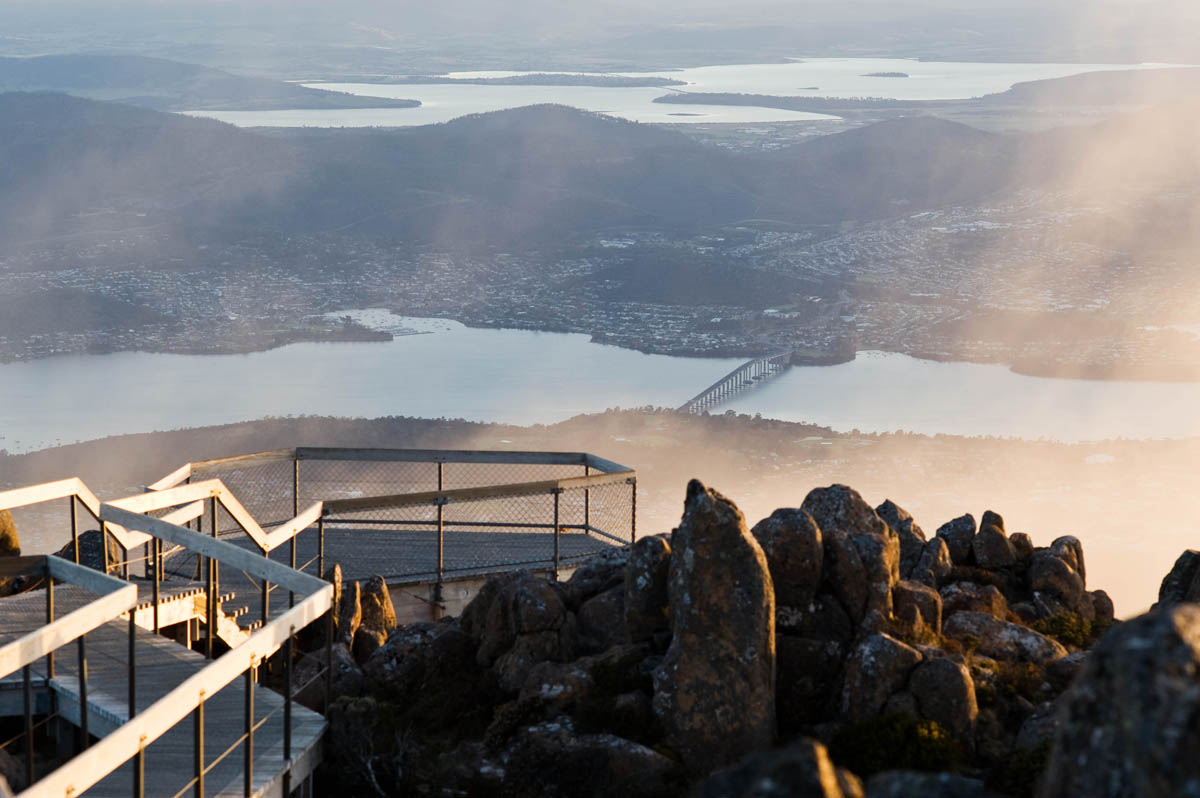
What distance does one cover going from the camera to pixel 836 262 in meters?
160

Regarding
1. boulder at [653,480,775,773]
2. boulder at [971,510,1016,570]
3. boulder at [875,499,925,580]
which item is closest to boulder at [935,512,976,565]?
boulder at [971,510,1016,570]

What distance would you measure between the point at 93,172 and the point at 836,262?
108758 millimetres

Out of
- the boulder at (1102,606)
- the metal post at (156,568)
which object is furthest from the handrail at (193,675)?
the boulder at (1102,606)

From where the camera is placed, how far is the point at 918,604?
44.1 feet

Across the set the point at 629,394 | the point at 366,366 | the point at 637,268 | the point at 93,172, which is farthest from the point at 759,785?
the point at 93,172

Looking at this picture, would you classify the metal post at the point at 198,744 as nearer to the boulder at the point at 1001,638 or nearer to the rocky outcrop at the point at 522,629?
the rocky outcrop at the point at 522,629

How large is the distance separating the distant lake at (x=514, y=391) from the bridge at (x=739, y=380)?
155 cm

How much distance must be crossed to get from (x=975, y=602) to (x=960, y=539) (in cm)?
244

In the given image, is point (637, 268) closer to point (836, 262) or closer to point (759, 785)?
point (836, 262)

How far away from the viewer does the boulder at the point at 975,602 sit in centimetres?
1519

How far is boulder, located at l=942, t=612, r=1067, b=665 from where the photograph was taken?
1366cm

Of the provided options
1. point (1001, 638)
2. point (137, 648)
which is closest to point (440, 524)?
point (137, 648)

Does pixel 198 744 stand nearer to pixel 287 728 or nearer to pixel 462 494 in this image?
pixel 287 728

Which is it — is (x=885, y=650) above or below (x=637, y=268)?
above
